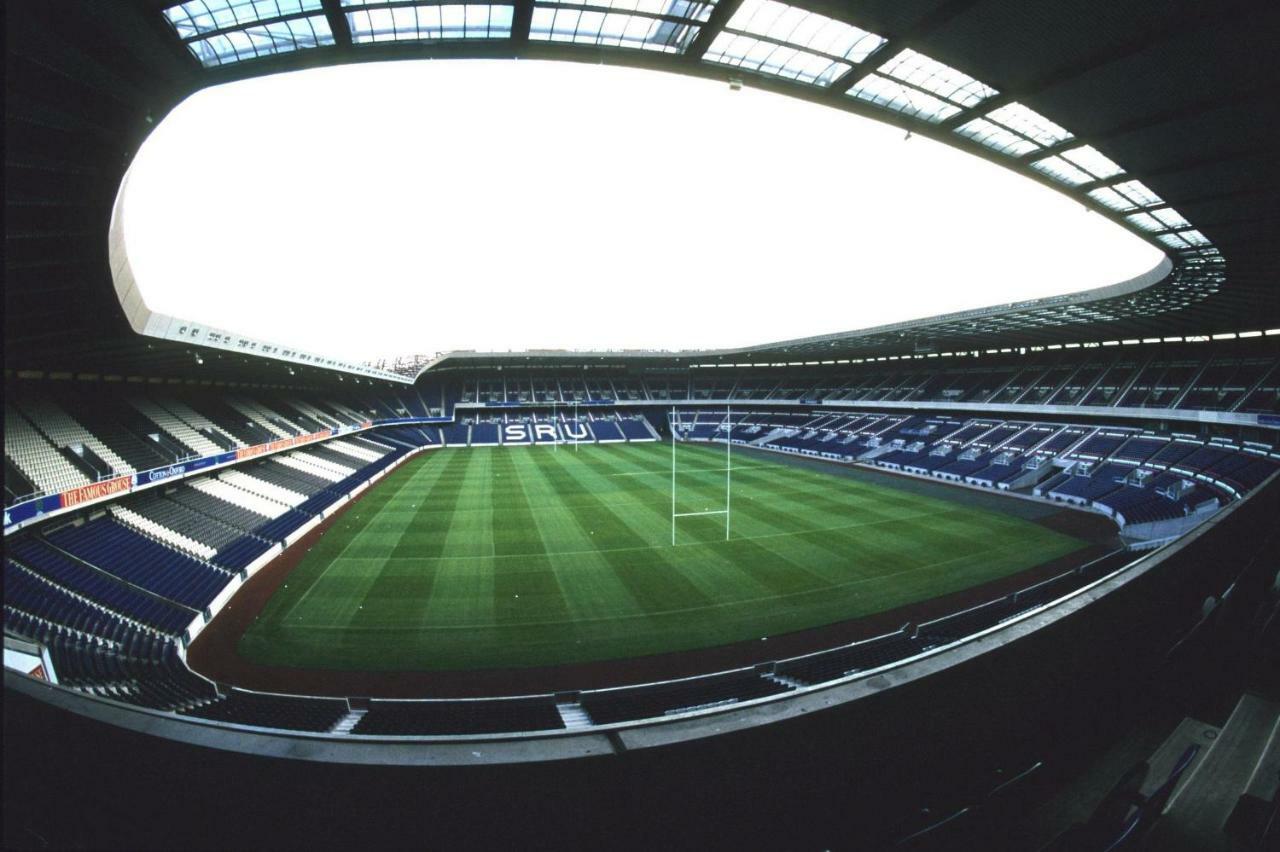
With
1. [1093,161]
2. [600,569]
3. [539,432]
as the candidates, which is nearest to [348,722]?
[600,569]

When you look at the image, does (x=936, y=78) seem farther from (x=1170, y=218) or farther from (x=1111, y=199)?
(x=1170, y=218)

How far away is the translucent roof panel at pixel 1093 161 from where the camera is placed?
11.9 meters

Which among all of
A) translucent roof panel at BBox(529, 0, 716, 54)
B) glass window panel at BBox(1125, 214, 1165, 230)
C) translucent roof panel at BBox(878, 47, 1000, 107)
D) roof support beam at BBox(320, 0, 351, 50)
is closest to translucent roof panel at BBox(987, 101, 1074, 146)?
translucent roof panel at BBox(878, 47, 1000, 107)

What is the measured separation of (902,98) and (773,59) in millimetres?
2659

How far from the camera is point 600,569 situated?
71.5 ft

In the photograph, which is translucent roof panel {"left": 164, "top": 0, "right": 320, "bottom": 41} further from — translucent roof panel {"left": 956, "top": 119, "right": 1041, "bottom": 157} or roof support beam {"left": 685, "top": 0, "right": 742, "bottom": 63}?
translucent roof panel {"left": 956, "top": 119, "right": 1041, "bottom": 157}

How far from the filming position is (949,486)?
3731cm

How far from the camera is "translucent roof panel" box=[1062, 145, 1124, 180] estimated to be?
1194cm

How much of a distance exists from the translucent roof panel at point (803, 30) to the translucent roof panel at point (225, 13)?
567cm

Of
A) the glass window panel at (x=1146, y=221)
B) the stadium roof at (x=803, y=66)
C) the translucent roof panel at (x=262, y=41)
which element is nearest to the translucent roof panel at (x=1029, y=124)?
the stadium roof at (x=803, y=66)

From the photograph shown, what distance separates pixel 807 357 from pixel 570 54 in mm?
56896

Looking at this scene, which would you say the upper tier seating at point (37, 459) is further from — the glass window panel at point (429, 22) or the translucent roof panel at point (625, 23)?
the translucent roof panel at point (625, 23)

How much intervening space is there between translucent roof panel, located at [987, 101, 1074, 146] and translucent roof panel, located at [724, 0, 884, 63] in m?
3.05

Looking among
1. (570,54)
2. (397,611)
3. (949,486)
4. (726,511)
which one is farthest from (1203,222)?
(949,486)
